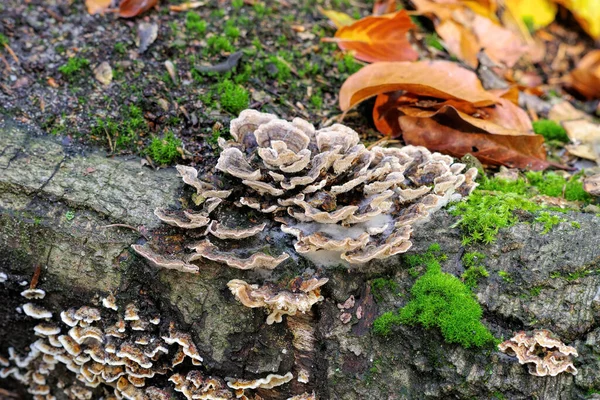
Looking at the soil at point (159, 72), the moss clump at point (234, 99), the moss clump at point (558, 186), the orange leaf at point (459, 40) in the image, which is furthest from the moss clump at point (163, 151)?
the orange leaf at point (459, 40)

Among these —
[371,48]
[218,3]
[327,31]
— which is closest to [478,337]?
[371,48]

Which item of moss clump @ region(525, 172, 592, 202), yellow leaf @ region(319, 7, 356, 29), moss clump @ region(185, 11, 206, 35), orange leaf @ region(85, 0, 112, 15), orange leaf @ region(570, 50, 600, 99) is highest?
orange leaf @ region(85, 0, 112, 15)

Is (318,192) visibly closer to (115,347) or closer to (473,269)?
(473,269)

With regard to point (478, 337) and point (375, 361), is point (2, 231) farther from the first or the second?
point (478, 337)

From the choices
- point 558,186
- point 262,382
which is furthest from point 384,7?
point 262,382

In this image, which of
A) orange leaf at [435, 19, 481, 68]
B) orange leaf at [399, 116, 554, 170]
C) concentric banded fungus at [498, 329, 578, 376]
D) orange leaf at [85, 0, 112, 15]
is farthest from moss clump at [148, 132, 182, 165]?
orange leaf at [435, 19, 481, 68]

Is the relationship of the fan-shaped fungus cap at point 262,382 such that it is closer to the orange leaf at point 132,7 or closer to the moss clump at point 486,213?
the moss clump at point 486,213

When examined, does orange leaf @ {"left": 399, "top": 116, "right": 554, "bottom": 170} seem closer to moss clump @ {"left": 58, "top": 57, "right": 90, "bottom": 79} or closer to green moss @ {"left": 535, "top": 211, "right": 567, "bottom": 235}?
green moss @ {"left": 535, "top": 211, "right": 567, "bottom": 235}
